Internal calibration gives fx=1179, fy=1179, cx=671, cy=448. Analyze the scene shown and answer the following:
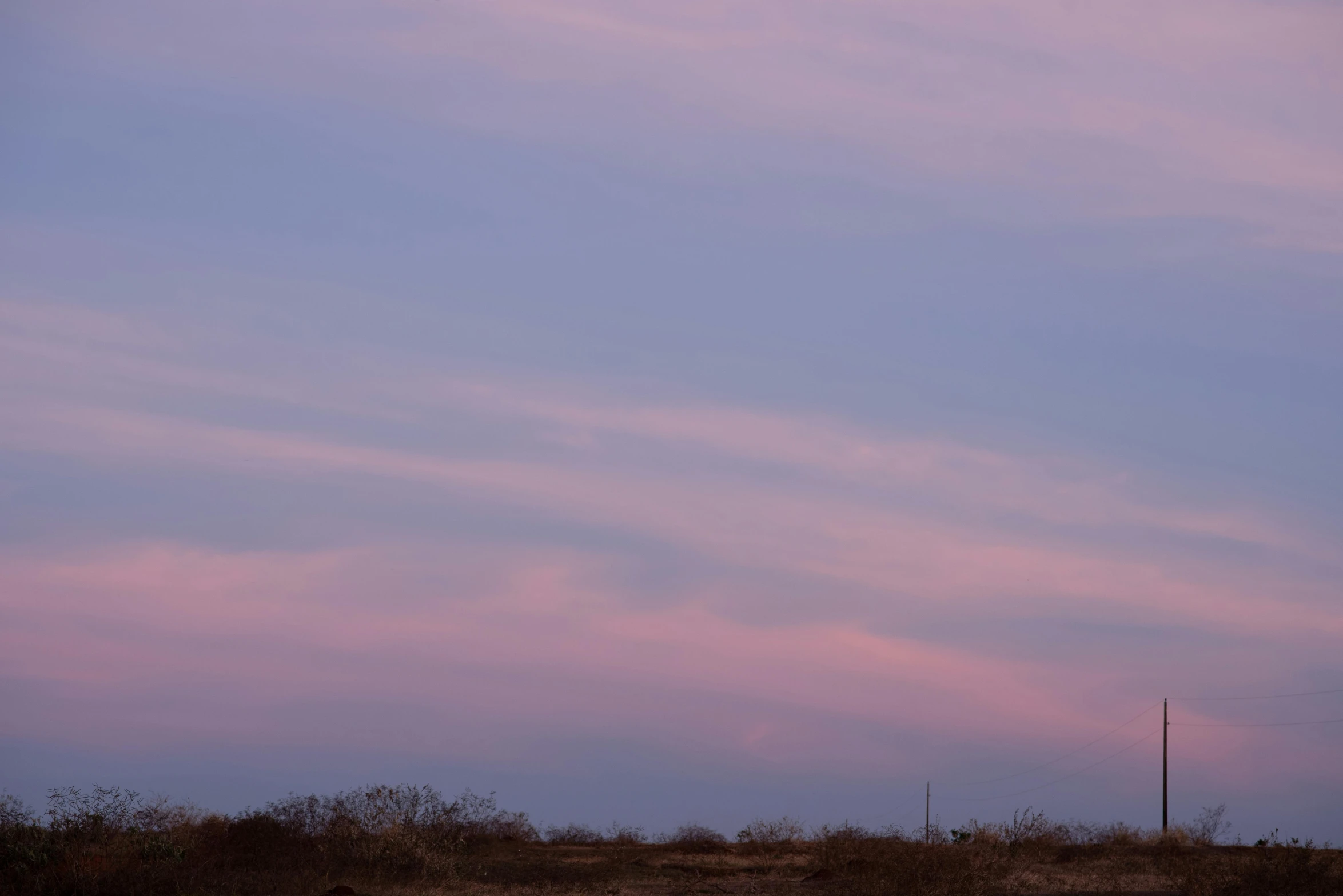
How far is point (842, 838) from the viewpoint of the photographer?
31.3m

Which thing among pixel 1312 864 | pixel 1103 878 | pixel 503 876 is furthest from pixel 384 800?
pixel 1312 864

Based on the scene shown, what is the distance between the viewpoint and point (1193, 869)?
25.6m

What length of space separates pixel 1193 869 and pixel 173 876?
20923mm

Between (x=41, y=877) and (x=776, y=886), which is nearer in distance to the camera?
(x=41, y=877)

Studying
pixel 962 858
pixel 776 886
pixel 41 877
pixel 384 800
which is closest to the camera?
pixel 41 877

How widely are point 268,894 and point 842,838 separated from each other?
15451 millimetres

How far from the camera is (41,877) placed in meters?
21.5

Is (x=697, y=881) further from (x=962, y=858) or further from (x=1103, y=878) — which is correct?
(x=1103, y=878)

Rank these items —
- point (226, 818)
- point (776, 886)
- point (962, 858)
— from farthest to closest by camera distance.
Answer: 1. point (226, 818)
2. point (776, 886)
3. point (962, 858)

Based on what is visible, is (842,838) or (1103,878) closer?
(1103,878)

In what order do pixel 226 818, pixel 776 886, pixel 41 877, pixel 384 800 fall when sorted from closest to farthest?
pixel 41 877, pixel 776 886, pixel 384 800, pixel 226 818

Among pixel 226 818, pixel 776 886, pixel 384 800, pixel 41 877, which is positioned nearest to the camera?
pixel 41 877

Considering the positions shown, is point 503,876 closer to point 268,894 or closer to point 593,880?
point 593,880

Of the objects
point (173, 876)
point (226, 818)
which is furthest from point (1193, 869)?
point (226, 818)
